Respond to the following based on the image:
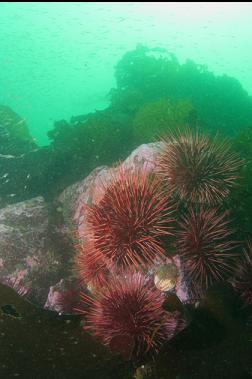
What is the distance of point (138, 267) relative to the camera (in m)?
4.92

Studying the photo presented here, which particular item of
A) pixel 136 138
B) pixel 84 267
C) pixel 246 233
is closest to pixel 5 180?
pixel 136 138

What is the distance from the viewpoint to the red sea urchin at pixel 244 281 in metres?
4.56

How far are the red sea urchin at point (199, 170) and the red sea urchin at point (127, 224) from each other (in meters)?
0.58

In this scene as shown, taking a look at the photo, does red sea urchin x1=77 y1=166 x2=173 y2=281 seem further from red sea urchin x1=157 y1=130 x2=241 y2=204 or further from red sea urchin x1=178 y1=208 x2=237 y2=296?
red sea urchin x1=157 y1=130 x2=241 y2=204

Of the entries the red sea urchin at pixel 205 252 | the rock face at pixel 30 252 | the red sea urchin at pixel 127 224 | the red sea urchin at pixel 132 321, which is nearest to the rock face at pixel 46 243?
the rock face at pixel 30 252

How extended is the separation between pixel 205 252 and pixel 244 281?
2.34ft

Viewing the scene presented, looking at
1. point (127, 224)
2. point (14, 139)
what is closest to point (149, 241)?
point (127, 224)

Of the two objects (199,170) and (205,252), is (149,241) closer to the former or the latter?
(205,252)

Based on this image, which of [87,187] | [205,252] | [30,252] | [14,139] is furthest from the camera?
[14,139]

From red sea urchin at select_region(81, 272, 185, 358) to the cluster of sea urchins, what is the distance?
1 centimetres

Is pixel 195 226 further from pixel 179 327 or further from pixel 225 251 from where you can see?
pixel 179 327

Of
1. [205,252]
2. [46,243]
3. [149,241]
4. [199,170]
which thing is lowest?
[46,243]

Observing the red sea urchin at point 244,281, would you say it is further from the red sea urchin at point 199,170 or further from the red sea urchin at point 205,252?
the red sea urchin at point 199,170

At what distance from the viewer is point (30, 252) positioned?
716 cm
